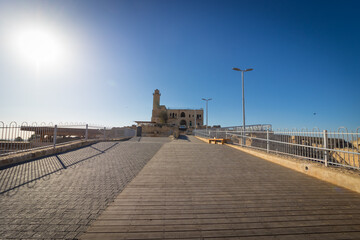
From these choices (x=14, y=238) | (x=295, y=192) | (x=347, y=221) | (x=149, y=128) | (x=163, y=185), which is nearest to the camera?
(x=14, y=238)

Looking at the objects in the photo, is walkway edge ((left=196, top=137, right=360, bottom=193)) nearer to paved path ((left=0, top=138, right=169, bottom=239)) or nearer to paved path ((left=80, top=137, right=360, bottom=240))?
paved path ((left=80, top=137, right=360, bottom=240))

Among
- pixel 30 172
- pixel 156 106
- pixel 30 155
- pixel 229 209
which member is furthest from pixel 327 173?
pixel 156 106

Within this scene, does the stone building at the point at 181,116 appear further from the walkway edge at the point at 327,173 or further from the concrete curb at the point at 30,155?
the walkway edge at the point at 327,173

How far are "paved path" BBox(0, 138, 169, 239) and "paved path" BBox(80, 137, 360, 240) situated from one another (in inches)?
13.4

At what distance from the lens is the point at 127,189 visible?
4.02m

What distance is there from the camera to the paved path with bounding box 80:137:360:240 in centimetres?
247

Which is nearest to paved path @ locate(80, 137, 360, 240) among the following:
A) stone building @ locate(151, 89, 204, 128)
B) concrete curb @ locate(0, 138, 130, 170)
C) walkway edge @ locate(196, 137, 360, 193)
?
walkway edge @ locate(196, 137, 360, 193)

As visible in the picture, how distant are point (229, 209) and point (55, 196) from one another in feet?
12.2

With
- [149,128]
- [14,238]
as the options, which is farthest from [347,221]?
[149,128]

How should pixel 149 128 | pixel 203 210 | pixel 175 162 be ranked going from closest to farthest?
pixel 203 210 < pixel 175 162 < pixel 149 128

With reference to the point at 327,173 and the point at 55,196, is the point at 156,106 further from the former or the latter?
the point at 55,196

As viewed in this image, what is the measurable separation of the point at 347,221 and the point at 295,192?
1201mm

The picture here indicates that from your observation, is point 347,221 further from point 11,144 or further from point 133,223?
point 11,144

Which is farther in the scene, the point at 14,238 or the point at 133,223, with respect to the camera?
the point at 133,223
